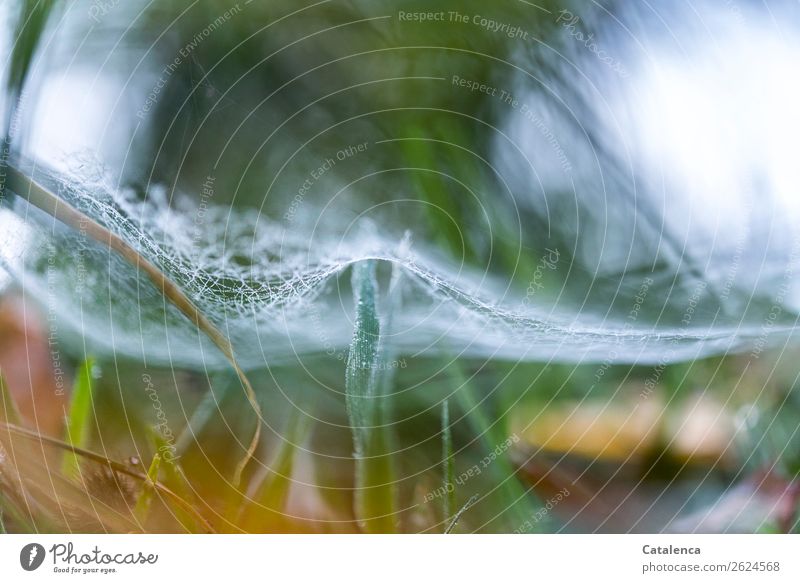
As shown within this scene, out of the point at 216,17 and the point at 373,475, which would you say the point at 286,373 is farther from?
the point at 216,17

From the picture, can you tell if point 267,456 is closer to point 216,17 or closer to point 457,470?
point 457,470

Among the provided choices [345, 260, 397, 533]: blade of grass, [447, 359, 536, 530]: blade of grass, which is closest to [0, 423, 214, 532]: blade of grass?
[345, 260, 397, 533]: blade of grass

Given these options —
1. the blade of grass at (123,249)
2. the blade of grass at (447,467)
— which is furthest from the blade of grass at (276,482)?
the blade of grass at (447,467)

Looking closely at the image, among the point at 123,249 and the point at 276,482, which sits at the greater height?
the point at 123,249

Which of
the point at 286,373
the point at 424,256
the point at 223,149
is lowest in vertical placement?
the point at 286,373

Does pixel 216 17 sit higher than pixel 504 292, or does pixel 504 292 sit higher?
pixel 216 17

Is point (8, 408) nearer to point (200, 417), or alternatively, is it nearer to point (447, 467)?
point (200, 417)

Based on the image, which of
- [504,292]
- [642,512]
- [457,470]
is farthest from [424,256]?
[642,512]
